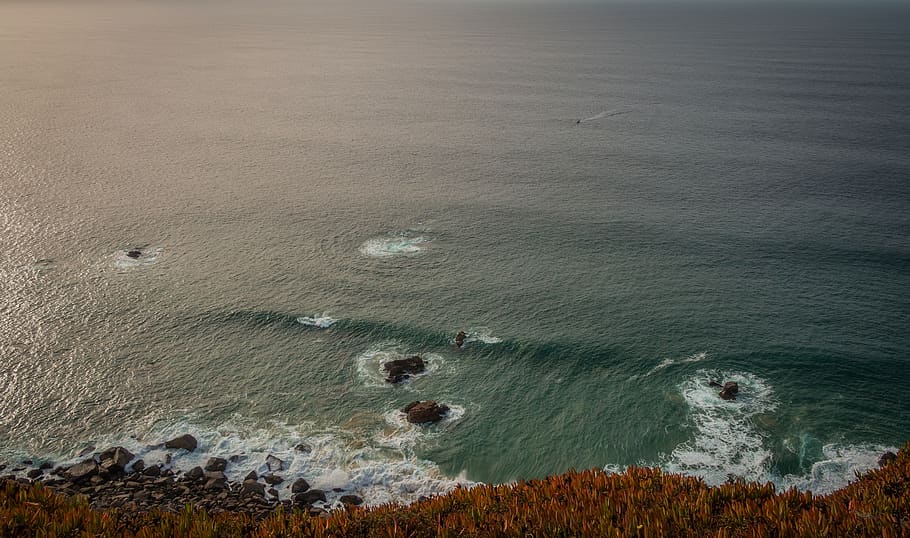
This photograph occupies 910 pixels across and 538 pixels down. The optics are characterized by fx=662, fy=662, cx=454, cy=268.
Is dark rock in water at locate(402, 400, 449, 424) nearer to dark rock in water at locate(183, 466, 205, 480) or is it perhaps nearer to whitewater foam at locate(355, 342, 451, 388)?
whitewater foam at locate(355, 342, 451, 388)

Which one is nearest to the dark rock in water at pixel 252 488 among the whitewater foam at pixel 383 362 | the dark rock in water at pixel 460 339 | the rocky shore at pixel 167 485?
the rocky shore at pixel 167 485

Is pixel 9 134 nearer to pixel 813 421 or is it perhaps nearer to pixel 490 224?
pixel 490 224

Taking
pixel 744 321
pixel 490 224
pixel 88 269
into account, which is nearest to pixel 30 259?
pixel 88 269

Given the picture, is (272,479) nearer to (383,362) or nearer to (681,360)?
(383,362)

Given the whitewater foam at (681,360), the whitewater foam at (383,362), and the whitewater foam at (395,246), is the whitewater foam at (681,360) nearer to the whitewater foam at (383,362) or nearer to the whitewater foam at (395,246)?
the whitewater foam at (383,362)

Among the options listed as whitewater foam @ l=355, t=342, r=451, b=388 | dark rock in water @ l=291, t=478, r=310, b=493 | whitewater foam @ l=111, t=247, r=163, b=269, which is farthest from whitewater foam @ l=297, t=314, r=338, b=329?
whitewater foam @ l=111, t=247, r=163, b=269

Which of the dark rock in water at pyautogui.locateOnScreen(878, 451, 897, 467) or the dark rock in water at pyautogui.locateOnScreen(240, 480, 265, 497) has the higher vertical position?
the dark rock in water at pyautogui.locateOnScreen(878, 451, 897, 467)
